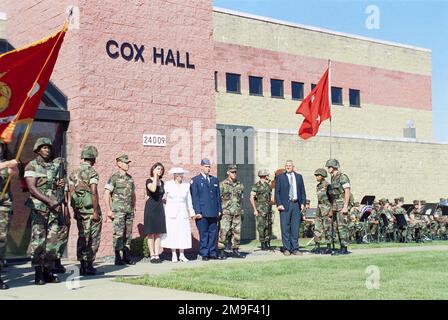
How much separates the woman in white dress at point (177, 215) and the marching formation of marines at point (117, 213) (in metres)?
0.93

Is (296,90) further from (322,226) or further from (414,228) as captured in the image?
(322,226)

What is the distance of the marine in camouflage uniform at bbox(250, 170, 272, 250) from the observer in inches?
659

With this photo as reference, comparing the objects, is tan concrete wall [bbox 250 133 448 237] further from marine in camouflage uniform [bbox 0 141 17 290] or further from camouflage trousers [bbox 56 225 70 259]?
marine in camouflage uniform [bbox 0 141 17 290]

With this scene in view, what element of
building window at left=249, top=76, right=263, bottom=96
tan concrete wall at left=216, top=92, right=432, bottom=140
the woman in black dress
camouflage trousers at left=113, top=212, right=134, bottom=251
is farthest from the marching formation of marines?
building window at left=249, top=76, right=263, bottom=96

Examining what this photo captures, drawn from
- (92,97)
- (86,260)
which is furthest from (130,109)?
(86,260)

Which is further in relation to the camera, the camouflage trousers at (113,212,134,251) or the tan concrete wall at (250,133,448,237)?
the tan concrete wall at (250,133,448,237)

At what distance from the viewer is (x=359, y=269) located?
11336 millimetres

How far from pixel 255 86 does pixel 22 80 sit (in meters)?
22.9

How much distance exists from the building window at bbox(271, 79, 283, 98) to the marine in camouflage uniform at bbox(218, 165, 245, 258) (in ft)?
59.0

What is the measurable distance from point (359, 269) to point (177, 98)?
20.7 feet

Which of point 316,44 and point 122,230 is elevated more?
point 316,44

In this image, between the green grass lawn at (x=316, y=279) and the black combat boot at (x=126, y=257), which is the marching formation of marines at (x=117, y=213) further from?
the green grass lawn at (x=316, y=279)

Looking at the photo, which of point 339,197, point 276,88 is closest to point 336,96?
point 276,88

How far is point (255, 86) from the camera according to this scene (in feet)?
105
